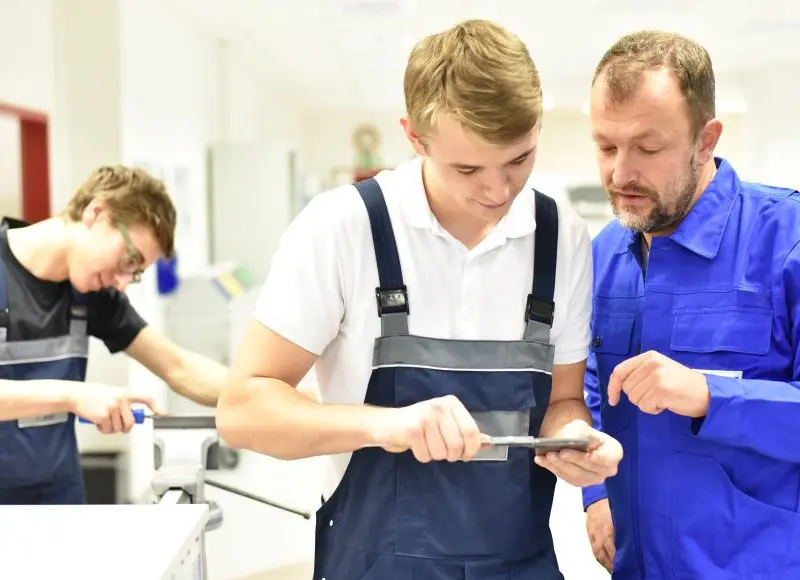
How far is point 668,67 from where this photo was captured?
1.36 meters

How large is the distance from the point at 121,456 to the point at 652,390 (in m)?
3.75

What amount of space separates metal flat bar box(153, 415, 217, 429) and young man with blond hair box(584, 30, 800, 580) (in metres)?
0.99

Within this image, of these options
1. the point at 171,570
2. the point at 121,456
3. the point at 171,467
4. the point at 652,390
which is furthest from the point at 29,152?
the point at 652,390

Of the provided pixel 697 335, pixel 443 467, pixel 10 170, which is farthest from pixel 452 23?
pixel 443 467

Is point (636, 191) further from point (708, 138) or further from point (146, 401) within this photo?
point (146, 401)

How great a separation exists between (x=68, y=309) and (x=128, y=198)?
337mm

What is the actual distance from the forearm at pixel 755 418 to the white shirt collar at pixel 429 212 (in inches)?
15.7

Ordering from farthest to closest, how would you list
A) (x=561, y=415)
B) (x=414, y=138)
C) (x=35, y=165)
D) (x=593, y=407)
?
1. (x=35, y=165)
2. (x=593, y=407)
3. (x=561, y=415)
4. (x=414, y=138)

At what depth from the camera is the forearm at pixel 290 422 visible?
3.68 feet

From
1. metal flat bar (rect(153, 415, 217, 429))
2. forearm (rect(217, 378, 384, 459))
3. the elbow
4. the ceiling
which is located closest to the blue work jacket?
forearm (rect(217, 378, 384, 459))

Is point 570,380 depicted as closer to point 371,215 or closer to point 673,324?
point 673,324

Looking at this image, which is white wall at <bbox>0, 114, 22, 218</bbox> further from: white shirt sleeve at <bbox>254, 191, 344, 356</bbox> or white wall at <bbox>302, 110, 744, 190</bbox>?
white wall at <bbox>302, 110, 744, 190</bbox>

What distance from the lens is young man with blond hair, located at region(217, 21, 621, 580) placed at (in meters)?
1.14

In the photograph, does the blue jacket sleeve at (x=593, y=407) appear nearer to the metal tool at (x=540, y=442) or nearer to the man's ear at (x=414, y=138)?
the metal tool at (x=540, y=442)
